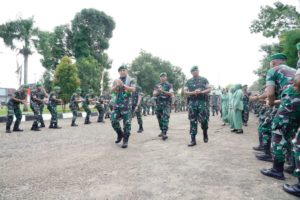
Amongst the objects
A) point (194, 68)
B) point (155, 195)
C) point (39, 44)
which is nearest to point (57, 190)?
point (155, 195)

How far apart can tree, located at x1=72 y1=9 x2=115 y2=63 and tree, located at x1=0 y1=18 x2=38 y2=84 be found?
9.49 metres

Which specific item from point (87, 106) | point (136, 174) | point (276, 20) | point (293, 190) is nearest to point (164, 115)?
point (136, 174)

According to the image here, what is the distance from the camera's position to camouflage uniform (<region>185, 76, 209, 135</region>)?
5934 mm

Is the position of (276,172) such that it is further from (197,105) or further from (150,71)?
(150,71)

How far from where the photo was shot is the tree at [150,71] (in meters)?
48.2

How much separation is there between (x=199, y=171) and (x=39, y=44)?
31118 mm

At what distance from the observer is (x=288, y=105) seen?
3.25 meters

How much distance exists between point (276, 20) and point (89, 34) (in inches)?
1137

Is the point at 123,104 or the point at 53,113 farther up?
the point at 123,104

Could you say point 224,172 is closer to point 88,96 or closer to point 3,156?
point 3,156

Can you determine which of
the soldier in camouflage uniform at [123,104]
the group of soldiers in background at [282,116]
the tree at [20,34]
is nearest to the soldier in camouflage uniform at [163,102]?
the soldier in camouflage uniform at [123,104]

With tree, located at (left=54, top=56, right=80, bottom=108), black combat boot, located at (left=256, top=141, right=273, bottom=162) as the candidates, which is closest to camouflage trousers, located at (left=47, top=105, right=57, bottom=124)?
black combat boot, located at (left=256, top=141, right=273, bottom=162)

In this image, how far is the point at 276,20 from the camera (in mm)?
18484

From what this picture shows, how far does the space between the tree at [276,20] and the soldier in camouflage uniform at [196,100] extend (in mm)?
14535
